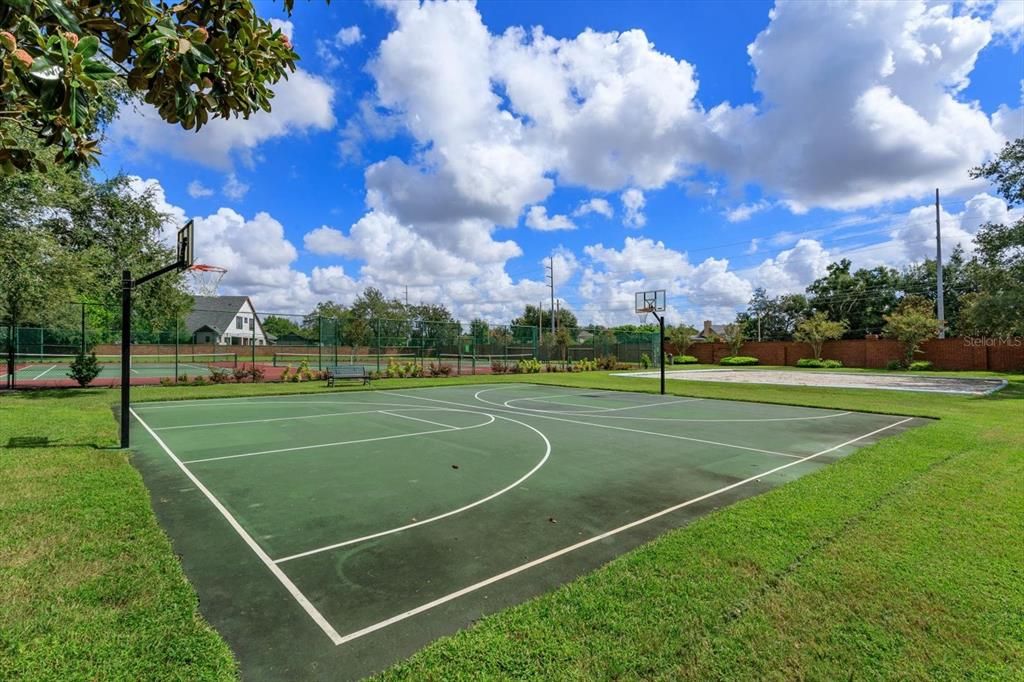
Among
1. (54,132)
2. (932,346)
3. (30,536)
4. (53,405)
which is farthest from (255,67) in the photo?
(932,346)

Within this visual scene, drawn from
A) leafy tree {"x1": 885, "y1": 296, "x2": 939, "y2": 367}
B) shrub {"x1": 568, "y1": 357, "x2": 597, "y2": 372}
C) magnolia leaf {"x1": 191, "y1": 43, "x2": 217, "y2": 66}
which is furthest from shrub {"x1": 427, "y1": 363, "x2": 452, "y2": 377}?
leafy tree {"x1": 885, "y1": 296, "x2": 939, "y2": 367}

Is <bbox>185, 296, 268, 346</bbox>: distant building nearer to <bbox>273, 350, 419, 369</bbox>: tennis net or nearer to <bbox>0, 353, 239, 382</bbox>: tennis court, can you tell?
<bbox>0, 353, 239, 382</bbox>: tennis court

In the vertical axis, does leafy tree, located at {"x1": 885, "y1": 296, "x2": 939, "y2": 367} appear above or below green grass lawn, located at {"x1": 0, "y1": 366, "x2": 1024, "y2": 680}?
above

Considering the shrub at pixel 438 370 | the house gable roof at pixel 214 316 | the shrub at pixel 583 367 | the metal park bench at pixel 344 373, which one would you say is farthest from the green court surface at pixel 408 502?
the house gable roof at pixel 214 316

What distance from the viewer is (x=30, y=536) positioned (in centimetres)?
418

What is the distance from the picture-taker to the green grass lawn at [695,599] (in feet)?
8.50

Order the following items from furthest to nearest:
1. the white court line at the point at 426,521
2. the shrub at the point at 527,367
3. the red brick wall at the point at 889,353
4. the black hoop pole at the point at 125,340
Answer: the red brick wall at the point at 889,353
the shrub at the point at 527,367
the black hoop pole at the point at 125,340
the white court line at the point at 426,521

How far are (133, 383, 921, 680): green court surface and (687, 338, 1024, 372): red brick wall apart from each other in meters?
29.3

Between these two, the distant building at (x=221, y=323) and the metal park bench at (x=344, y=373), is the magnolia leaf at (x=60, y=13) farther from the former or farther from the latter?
the distant building at (x=221, y=323)

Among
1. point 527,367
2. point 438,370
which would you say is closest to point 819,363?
point 527,367

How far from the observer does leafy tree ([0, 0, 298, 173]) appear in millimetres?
1396

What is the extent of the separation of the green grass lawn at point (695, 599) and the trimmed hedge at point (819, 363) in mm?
35865

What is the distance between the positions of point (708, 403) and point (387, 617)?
1406cm

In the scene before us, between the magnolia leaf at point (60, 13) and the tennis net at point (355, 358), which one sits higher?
the magnolia leaf at point (60, 13)
